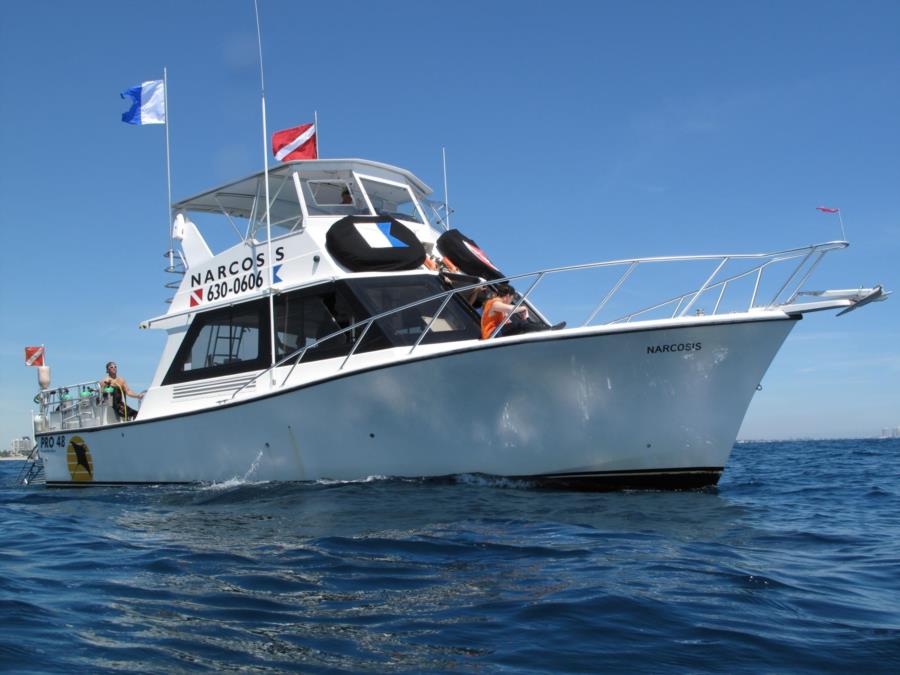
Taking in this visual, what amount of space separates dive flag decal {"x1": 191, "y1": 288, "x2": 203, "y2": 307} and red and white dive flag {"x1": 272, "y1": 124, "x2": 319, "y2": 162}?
6.85ft

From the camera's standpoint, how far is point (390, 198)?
11.0 m

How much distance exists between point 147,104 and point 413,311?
6.27m

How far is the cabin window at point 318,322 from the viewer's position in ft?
27.1

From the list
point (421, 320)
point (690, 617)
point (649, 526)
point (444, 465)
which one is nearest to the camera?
point (690, 617)

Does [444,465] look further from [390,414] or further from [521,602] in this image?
[521,602]

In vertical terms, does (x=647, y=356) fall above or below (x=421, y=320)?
below

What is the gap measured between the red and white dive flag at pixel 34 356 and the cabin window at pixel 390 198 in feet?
22.0

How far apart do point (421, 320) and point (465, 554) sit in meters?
4.15

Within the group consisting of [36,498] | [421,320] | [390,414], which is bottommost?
[36,498]

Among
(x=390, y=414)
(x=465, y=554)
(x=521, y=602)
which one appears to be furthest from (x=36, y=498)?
(x=521, y=602)

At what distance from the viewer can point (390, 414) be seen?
24.4 ft

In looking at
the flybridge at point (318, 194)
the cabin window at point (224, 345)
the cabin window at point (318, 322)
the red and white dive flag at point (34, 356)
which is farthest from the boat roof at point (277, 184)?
the red and white dive flag at point (34, 356)

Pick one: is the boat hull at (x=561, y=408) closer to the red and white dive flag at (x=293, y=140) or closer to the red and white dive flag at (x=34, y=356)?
the red and white dive flag at (x=293, y=140)

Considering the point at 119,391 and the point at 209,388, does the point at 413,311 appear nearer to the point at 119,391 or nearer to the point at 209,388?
the point at 209,388
